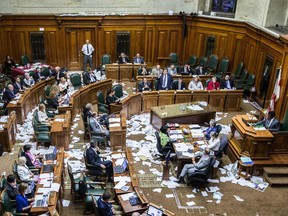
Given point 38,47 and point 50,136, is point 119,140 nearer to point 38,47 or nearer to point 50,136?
point 50,136

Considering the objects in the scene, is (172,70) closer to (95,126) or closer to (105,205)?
(95,126)

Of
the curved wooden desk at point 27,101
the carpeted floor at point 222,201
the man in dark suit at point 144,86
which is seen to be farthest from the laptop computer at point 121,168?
the man in dark suit at point 144,86

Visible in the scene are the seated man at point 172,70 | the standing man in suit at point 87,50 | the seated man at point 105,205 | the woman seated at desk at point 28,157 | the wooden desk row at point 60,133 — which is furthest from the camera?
the standing man in suit at point 87,50

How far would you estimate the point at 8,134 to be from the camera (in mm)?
10922

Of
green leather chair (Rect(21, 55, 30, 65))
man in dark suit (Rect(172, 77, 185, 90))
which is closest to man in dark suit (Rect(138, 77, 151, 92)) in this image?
man in dark suit (Rect(172, 77, 185, 90))

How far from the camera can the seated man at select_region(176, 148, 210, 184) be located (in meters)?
9.42

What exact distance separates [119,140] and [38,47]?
9.29 meters

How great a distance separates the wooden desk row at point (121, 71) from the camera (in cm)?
1681

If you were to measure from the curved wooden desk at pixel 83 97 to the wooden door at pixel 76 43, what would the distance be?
442 centimetres

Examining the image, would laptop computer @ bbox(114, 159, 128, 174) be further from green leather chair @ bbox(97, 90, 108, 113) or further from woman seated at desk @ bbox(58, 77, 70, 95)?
woman seated at desk @ bbox(58, 77, 70, 95)

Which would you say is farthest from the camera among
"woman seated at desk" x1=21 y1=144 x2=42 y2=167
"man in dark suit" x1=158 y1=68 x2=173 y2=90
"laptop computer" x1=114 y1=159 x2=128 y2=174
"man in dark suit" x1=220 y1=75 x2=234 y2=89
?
"man in dark suit" x1=220 y1=75 x2=234 y2=89

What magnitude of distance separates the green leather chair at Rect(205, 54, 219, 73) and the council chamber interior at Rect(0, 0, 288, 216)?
0.18 feet

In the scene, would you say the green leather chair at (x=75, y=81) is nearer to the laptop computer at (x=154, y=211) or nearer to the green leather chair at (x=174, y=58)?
the green leather chair at (x=174, y=58)

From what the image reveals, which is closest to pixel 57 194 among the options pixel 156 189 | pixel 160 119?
pixel 156 189
